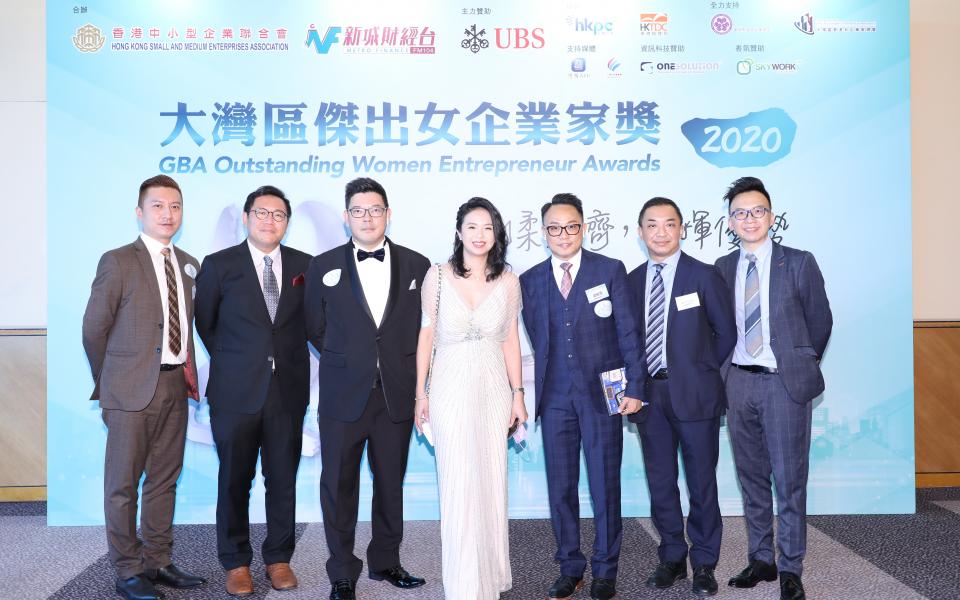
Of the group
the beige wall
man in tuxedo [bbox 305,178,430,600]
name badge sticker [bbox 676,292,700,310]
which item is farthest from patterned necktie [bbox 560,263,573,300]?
the beige wall

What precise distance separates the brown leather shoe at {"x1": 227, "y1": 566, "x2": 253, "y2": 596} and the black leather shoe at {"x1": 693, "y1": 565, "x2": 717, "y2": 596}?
2067mm

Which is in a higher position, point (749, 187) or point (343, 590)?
point (749, 187)

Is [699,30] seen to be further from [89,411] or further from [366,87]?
[89,411]

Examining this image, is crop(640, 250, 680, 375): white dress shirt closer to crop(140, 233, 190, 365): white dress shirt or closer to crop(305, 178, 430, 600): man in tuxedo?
crop(305, 178, 430, 600): man in tuxedo

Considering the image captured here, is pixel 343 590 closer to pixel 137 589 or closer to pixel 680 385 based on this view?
pixel 137 589

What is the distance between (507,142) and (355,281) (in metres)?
1.80

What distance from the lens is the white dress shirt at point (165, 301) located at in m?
3.50

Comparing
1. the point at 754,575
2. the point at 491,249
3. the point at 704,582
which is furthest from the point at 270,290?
the point at 754,575

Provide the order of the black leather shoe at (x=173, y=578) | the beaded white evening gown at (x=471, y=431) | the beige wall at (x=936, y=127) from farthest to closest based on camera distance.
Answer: the beige wall at (x=936, y=127)
the black leather shoe at (x=173, y=578)
the beaded white evening gown at (x=471, y=431)

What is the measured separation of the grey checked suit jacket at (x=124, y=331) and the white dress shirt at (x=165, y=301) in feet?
0.09

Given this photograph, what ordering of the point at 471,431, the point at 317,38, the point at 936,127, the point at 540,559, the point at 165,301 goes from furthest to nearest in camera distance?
1. the point at 936,127
2. the point at 317,38
3. the point at 540,559
4. the point at 165,301
5. the point at 471,431

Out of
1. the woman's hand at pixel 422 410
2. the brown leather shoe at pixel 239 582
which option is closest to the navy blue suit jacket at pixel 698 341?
the woman's hand at pixel 422 410

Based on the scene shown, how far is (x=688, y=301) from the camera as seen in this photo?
11.0 feet

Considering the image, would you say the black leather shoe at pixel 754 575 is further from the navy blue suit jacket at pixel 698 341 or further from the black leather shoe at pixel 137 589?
the black leather shoe at pixel 137 589
